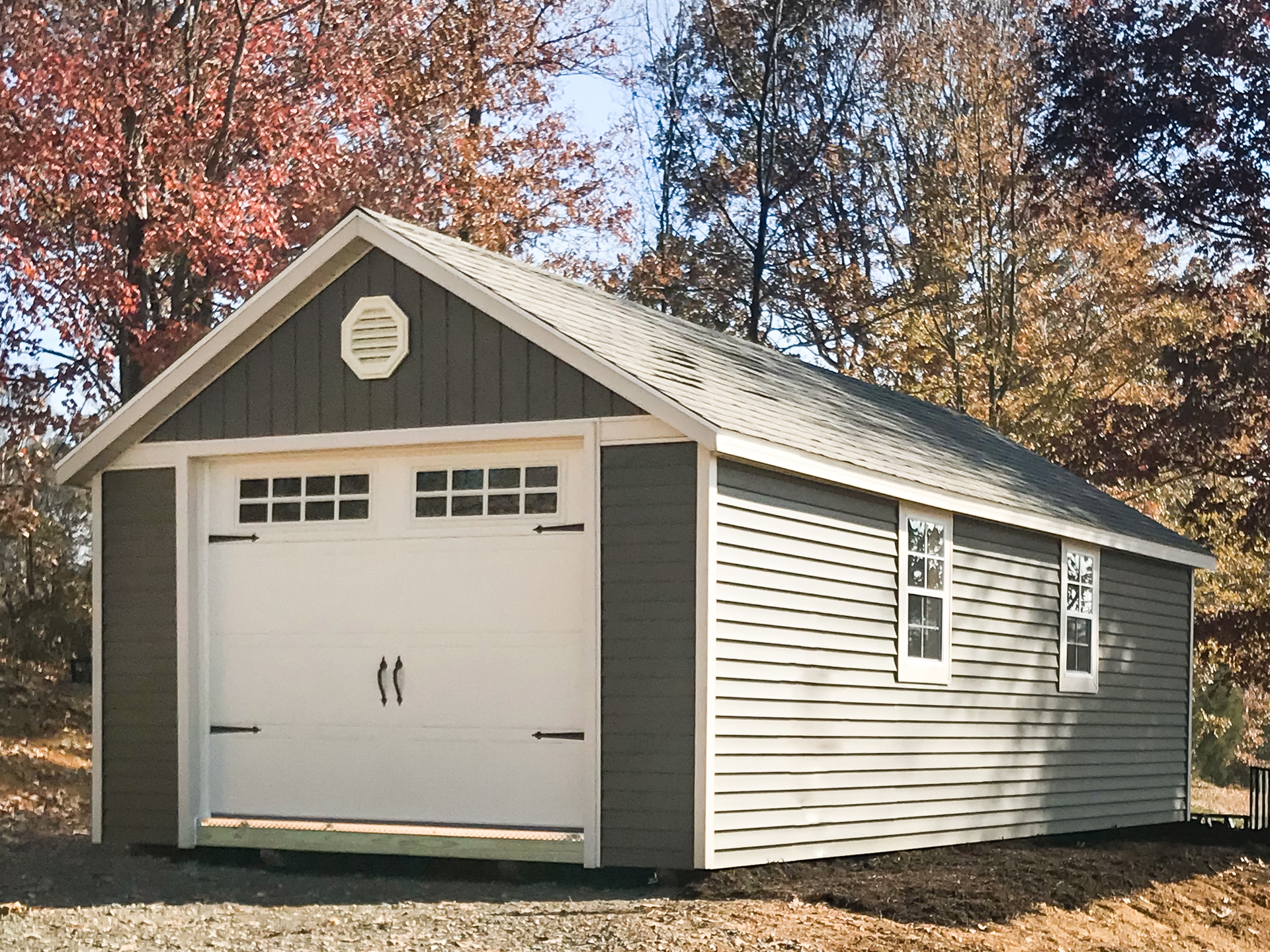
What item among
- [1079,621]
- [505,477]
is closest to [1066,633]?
[1079,621]

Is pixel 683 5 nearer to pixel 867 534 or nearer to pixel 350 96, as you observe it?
pixel 350 96

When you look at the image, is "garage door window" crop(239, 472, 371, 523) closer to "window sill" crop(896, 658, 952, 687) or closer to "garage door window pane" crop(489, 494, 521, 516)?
"garage door window pane" crop(489, 494, 521, 516)

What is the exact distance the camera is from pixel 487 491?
471 inches

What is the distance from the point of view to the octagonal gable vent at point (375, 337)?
12.1 metres

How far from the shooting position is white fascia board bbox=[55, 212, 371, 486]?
480 inches

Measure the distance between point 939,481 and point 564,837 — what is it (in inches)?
167

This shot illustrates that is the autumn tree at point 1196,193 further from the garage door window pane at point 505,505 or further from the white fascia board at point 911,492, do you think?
the garage door window pane at point 505,505

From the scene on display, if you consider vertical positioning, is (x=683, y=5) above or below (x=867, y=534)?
above

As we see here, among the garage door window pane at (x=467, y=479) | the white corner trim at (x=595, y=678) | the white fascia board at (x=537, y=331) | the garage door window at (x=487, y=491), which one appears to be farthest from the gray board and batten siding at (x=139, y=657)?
the white corner trim at (x=595, y=678)

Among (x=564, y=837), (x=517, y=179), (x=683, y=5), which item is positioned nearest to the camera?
(x=564, y=837)

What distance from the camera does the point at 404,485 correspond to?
12.2 meters

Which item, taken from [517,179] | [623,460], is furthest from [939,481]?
[517,179]

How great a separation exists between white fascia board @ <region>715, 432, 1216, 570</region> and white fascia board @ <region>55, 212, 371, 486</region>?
122 inches

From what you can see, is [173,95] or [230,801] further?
[173,95]
